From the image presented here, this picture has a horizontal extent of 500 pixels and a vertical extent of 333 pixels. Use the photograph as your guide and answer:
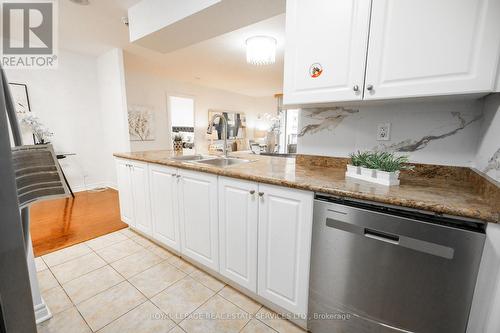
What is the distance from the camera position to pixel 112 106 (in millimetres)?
3531

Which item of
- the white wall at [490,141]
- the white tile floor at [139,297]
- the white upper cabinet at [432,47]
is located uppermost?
the white upper cabinet at [432,47]

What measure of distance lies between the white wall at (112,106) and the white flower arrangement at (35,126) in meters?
0.83

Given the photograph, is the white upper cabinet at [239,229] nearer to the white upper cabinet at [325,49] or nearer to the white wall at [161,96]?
the white upper cabinet at [325,49]

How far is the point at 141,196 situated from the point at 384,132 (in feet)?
6.95

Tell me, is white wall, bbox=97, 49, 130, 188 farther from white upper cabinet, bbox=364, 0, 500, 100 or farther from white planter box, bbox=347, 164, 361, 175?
white upper cabinet, bbox=364, 0, 500, 100

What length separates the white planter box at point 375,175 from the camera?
106 centimetres

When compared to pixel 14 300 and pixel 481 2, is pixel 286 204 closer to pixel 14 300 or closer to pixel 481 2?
pixel 14 300

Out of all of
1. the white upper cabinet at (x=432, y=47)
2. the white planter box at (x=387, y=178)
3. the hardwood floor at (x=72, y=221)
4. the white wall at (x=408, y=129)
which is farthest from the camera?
the hardwood floor at (x=72, y=221)

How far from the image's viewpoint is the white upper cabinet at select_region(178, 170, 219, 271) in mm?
1489

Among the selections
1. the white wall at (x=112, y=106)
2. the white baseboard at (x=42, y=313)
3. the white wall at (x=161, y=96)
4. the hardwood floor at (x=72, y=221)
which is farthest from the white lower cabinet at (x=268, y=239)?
the white wall at (x=161, y=96)

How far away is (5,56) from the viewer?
2918 millimetres

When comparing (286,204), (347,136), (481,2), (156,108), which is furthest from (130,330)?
(156,108)

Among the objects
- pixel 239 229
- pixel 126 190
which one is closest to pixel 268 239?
pixel 239 229

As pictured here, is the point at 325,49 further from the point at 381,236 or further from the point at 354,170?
the point at 381,236
